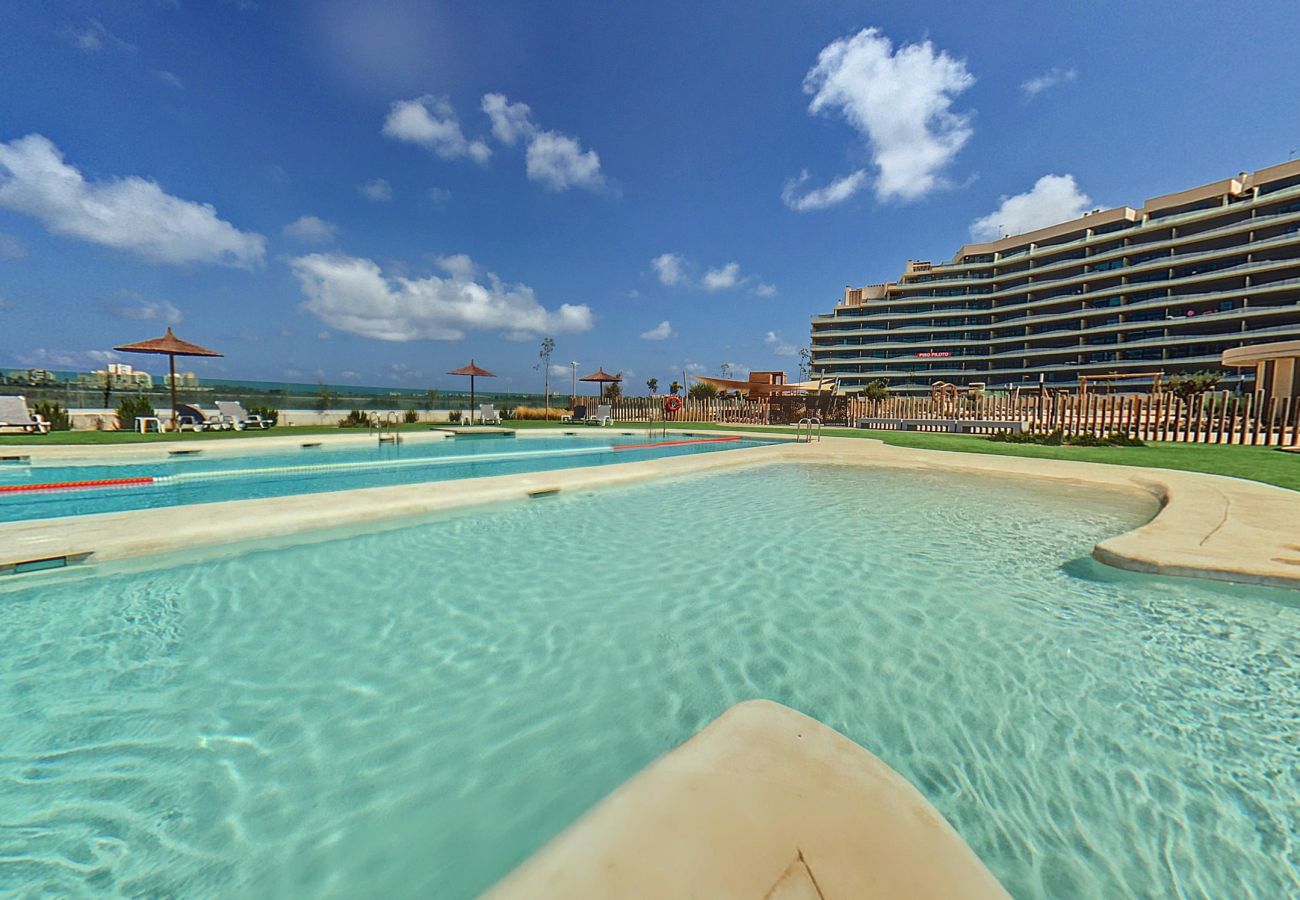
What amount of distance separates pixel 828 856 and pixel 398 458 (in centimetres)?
1226

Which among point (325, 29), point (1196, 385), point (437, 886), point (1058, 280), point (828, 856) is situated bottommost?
point (437, 886)

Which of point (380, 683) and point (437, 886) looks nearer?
point (437, 886)

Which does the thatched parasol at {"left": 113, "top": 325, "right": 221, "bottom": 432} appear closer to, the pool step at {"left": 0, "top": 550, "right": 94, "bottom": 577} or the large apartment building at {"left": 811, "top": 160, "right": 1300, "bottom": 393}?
the pool step at {"left": 0, "top": 550, "right": 94, "bottom": 577}

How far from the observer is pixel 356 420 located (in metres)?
21.4

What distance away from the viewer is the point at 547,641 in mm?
3092

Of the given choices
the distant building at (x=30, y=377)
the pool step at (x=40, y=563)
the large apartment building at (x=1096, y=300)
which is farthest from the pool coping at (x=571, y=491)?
the large apartment building at (x=1096, y=300)

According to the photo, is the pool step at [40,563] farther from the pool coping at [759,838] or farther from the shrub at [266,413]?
the shrub at [266,413]

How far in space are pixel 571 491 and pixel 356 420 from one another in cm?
1845

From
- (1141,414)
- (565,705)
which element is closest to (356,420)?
(565,705)

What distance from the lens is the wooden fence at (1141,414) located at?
1216 centimetres

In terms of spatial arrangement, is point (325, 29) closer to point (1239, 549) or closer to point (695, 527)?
point (695, 527)

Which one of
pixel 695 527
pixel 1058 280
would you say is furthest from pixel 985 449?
pixel 1058 280

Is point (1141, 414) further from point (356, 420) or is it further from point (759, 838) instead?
point (356, 420)

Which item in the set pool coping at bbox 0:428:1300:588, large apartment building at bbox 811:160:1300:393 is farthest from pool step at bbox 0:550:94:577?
large apartment building at bbox 811:160:1300:393
